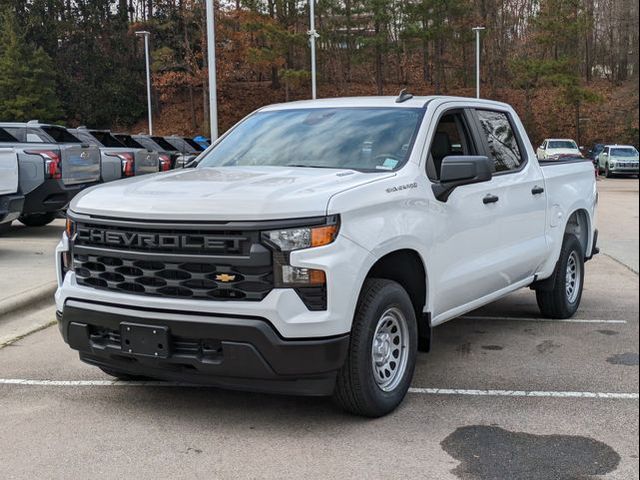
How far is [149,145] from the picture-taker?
20.5 m

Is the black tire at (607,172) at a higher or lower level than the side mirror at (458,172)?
lower

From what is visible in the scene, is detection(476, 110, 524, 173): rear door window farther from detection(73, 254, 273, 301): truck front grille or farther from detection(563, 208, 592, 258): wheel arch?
detection(73, 254, 273, 301): truck front grille

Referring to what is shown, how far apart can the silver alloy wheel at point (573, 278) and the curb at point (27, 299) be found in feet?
16.8

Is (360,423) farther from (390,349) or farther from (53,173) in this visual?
(53,173)

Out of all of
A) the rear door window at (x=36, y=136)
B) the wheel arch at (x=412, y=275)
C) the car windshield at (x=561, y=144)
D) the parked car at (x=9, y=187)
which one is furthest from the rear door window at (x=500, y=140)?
the car windshield at (x=561, y=144)

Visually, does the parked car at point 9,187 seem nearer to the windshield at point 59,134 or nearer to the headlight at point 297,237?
the windshield at point 59,134

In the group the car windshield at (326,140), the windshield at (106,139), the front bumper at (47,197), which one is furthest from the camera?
the windshield at (106,139)

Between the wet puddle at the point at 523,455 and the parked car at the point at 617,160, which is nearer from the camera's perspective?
the wet puddle at the point at 523,455

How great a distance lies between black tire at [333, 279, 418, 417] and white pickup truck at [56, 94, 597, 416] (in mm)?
10

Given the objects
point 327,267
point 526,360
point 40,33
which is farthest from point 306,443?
point 40,33

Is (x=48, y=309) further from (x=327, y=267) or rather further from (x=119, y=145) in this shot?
(x=119, y=145)

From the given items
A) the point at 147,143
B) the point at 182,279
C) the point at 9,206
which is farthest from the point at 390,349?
the point at 147,143

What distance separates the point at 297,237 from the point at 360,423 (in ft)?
3.99

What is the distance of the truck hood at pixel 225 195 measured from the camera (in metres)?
3.86
